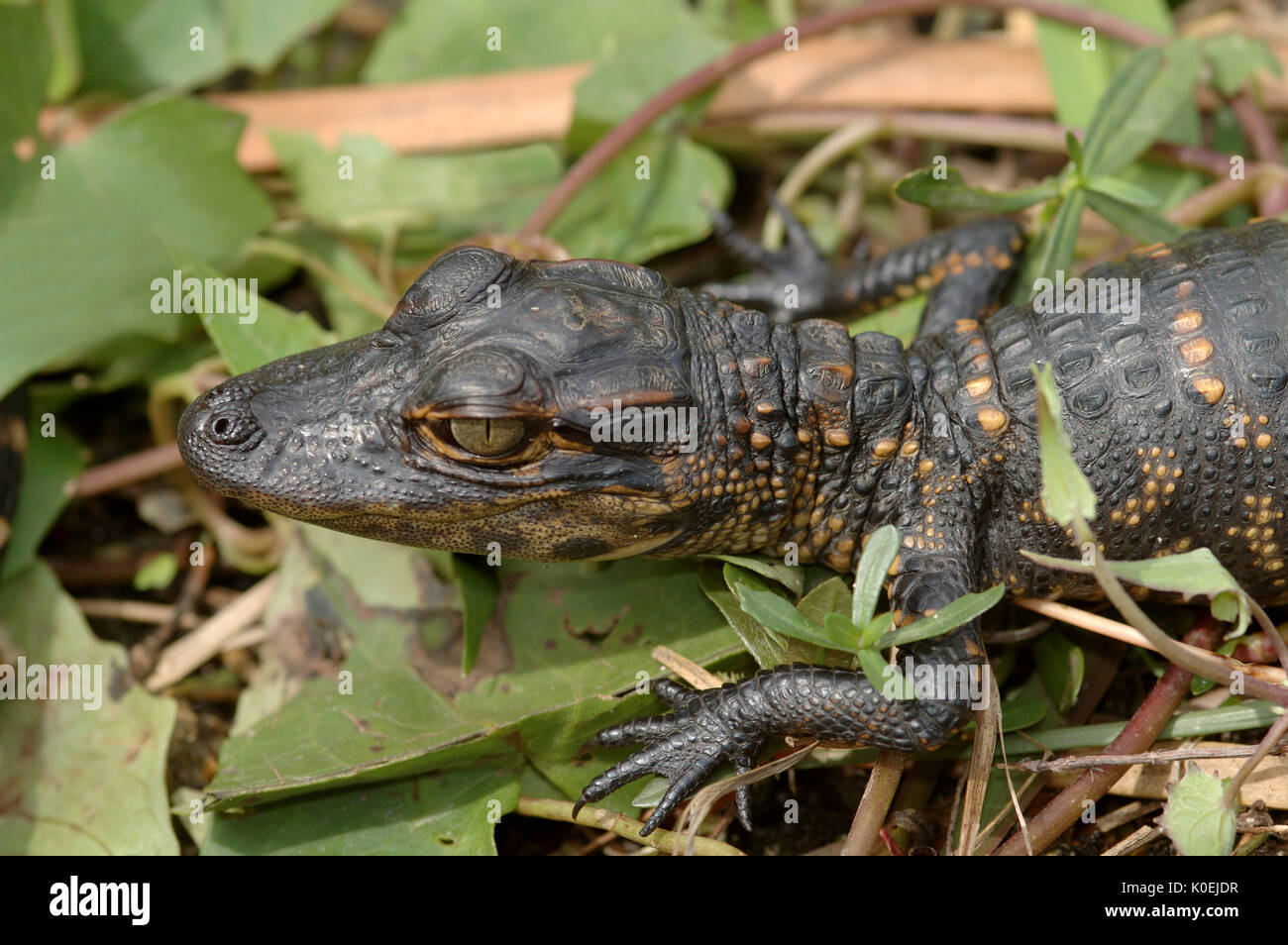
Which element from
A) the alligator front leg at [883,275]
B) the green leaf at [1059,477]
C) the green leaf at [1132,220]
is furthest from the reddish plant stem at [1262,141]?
the green leaf at [1059,477]

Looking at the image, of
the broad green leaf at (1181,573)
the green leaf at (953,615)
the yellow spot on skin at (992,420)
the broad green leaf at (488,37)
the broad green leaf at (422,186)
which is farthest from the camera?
the broad green leaf at (488,37)

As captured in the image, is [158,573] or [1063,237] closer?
[1063,237]

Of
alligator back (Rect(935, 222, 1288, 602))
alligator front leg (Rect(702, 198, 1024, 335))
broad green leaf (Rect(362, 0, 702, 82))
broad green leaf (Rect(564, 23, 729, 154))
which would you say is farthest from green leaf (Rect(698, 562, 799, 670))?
broad green leaf (Rect(362, 0, 702, 82))

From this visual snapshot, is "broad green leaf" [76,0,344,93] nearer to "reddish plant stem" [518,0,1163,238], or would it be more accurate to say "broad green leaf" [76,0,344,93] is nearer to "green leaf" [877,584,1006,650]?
"reddish plant stem" [518,0,1163,238]

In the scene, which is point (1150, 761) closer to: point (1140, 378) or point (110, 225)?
point (1140, 378)

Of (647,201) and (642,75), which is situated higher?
(642,75)

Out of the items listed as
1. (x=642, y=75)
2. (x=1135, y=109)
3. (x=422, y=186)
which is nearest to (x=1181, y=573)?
(x=1135, y=109)

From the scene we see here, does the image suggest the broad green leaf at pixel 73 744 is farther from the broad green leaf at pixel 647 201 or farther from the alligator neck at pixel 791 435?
the broad green leaf at pixel 647 201

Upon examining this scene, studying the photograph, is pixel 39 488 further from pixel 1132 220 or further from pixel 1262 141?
pixel 1262 141
